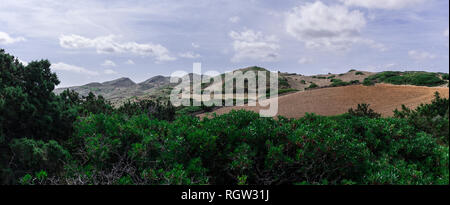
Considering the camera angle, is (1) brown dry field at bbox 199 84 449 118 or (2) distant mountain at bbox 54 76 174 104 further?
(2) distant mountain at bbox 54 76 174 104

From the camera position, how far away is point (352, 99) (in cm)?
2570

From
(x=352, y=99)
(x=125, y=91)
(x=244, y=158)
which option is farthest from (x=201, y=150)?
(x=125, y=91)

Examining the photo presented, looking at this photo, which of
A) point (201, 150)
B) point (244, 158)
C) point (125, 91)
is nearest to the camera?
point (244, 158)

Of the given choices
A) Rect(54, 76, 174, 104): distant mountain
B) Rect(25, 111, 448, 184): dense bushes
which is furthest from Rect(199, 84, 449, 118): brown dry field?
Rect(54, 76, 174, 104): distant mountain

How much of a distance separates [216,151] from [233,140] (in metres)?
0.37

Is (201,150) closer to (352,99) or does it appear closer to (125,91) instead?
(352,99)

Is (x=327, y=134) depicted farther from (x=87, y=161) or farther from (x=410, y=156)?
(x=87, y=161)

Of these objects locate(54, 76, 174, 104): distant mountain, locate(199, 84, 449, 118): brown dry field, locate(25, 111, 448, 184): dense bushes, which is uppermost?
locate(54, 76, 174, 104): distant mountain

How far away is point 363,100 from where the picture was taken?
82.3ft

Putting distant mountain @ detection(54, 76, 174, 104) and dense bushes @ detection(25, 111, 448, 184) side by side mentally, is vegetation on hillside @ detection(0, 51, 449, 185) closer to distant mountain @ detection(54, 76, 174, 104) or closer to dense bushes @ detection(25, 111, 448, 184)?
dense bushes @ detection(25, 111, 448, 184)

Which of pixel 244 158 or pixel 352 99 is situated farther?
pixel 352 99

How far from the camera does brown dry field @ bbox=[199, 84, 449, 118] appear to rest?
22078 millimetres
